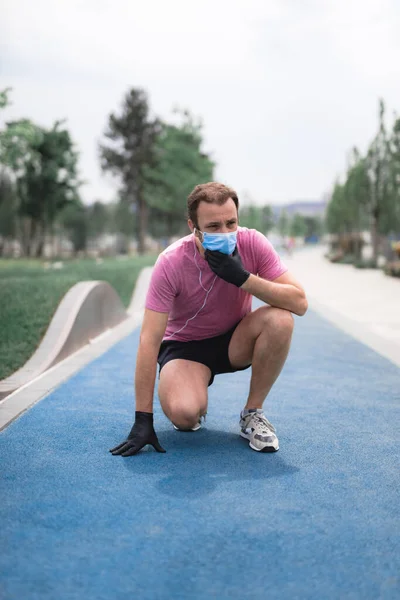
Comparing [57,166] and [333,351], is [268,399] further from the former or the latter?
[57,166]

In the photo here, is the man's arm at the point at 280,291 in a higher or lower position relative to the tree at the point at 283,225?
lower

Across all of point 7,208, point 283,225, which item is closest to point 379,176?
point 7,208

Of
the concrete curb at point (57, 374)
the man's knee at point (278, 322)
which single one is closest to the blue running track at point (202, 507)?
the concrete curb at point (57, 374)

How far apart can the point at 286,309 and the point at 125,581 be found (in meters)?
1.96

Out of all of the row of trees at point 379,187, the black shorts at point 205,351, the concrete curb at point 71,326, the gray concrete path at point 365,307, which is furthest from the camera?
the row of trees at point 379,187

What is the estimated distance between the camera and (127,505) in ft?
9.57

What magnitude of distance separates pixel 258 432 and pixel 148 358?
793 mm

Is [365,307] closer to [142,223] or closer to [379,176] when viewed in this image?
[379,176]

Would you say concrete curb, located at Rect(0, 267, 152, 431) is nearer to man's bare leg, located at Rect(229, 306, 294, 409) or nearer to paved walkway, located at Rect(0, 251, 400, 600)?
paved walkway, located at Rect(0, 251, 400, 600)

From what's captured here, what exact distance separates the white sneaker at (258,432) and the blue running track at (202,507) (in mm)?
57

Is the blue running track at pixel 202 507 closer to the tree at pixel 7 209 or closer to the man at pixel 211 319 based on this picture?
the man at pixel 211 319

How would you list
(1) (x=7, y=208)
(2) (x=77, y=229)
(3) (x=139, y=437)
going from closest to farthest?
(3) (x=139, y=437)
(1) (x=7, y=208)
(2) (x=77, y=229)

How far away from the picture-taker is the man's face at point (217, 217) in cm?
344

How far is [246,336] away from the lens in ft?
12.9
